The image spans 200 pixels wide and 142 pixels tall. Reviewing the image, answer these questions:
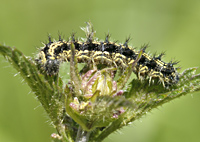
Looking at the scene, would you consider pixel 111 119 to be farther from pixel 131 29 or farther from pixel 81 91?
pixel 131 29

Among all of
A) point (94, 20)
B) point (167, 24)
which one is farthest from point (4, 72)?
point (167, 24)

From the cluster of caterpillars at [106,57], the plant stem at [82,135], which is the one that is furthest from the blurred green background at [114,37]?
the plant stem at [82,135]

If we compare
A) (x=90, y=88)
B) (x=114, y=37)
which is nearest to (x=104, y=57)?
(x=90, y=88)

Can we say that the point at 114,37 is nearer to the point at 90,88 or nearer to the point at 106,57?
the point at 106,57

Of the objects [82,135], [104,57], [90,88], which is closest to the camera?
[90,88]

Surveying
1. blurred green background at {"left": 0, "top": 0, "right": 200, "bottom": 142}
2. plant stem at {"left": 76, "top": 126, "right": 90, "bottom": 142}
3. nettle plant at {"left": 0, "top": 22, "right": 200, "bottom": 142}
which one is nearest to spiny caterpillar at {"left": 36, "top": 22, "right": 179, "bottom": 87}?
nettle plant at {"left": 0, "top": 22, "right": 200, "bottom": 142}

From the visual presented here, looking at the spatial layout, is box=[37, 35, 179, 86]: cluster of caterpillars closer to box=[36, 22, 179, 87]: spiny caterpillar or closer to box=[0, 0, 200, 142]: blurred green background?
box=[36, 22, 179, 87]: spiny caterpillar

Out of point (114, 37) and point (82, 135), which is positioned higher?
point (114, 37)
